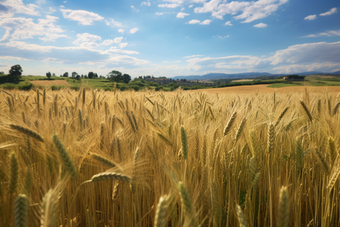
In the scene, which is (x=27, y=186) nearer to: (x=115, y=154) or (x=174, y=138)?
(x=115, y=154)

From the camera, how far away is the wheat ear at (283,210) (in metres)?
0.58

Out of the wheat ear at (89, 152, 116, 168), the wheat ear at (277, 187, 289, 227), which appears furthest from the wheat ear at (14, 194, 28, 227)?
the wheat ear at (277, 187, 289, 227)

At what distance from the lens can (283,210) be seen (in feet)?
1.95

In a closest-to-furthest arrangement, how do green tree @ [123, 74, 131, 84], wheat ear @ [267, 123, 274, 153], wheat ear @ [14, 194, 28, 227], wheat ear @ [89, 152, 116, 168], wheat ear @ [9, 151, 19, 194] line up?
1. wheat ear @ [14, 194, 28, 227]
2. wheat ear @ [9, 151, 19, 194]
3. wheat ear @ [89, 152, 116, 168]
4. wheat ear @ [267, 123, 274, 153]
5. green tree @ [123, 74, 131, 84]

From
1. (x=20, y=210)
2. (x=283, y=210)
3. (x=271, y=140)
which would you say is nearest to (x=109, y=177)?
(x=20, y=210)

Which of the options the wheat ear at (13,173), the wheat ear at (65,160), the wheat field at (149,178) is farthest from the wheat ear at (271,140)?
the wheat ear at (13,173)

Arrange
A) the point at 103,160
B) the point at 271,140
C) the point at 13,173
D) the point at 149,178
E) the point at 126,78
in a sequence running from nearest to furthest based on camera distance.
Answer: the point at 13,173
the point at 103,160
the point at 271,140
the point at 149,178
the point at 126,78

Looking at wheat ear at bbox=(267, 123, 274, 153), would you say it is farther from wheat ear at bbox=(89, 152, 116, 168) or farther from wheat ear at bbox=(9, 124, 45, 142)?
wheat ear at bbox=(9, 124, 45, 142)

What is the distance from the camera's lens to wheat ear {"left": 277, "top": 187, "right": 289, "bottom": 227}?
58cm

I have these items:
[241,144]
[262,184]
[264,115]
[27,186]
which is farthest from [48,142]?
[264,115]

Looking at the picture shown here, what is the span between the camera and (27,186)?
2.82ft

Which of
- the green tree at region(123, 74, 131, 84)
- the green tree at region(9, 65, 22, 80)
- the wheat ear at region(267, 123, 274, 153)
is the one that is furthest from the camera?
the green tree at region(123, 74, 131, 84)

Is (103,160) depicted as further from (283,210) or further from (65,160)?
(283,210)

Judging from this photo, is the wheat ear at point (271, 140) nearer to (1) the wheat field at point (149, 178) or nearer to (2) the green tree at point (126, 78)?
(1) the wheat field at point (149, 178)
